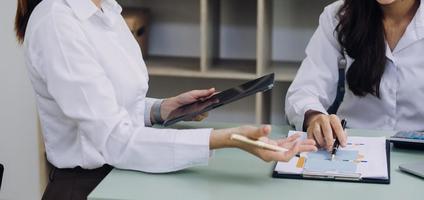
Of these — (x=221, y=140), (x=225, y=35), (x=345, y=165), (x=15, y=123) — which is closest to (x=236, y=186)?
(x=221, y=140)

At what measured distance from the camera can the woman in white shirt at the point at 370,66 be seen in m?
1.91

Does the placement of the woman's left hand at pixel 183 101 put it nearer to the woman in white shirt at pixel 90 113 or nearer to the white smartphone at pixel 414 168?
the woman in white shirt at pixel 90 113

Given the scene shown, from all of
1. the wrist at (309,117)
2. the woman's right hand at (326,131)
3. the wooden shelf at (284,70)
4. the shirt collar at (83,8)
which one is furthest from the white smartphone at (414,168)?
the wooden shelf at (284,70)

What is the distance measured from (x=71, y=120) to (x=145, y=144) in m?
0.18

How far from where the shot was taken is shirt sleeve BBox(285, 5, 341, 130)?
1.96 metres

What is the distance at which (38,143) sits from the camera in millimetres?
2875

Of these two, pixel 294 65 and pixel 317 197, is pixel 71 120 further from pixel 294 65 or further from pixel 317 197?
pixel 294 65

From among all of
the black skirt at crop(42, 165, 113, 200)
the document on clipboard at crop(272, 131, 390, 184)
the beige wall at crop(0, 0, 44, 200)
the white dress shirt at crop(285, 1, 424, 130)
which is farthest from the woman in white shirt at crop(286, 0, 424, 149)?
the beige wall at crop(0, 0, 44, 200)

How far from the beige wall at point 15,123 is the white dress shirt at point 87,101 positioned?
1.51m

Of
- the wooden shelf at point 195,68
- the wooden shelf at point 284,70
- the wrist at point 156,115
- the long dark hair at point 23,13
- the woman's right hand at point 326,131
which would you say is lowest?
the wooden shelf at point 284,70

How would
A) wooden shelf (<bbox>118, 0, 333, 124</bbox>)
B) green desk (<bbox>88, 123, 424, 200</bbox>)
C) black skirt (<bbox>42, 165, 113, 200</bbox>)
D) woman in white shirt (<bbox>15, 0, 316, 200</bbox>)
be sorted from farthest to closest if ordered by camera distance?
wooden shelf (<bbox>118, 0, 333, 124</bbox>), black skirt (<bbox>42, 165, 113, 200</bbox>), woman in white shirt (<bbox>15, 0, 316, 200</bbox>), green desk (<bbox>88, 123, 424, 200</bbox>)

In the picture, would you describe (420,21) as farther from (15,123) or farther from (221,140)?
(15,123)

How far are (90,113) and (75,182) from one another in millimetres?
205

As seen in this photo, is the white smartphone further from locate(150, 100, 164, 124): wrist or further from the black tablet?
locate(150, 100, 164, 124): wrist
